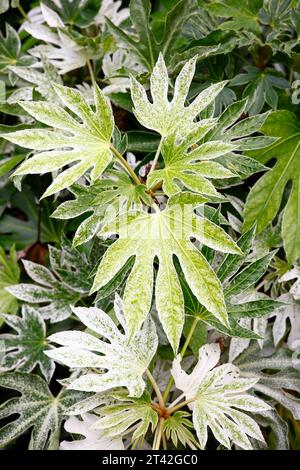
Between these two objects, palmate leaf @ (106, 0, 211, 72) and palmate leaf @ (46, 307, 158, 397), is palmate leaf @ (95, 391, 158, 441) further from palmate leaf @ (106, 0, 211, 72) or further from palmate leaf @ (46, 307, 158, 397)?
palmate leaf @ (106, 0, 211, 72)

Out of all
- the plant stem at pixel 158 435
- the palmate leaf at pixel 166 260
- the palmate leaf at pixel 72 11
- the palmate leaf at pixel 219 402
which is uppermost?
the palmate leaf at pixel 72 11

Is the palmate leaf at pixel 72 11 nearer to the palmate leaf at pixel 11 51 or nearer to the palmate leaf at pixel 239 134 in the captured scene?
the palmate leaf at pixel 11 51

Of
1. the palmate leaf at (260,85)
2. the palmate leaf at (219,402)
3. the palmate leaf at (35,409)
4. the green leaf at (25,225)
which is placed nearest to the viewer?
the palmate leaf at (219,402)

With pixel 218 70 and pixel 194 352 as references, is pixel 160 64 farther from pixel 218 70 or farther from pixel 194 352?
pixel 194 352

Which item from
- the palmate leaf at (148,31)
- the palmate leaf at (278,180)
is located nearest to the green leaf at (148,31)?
the palmate leaf at (148,31)

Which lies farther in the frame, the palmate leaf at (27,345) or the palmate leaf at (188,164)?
the palmate leaf at (27,345)

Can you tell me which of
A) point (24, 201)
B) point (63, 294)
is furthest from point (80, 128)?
point (24, 201)
